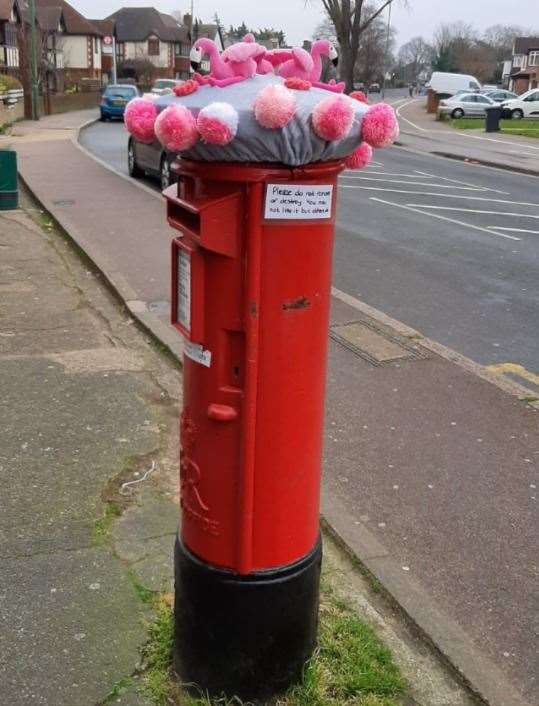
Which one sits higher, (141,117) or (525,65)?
(525,65)

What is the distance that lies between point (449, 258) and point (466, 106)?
3918cm

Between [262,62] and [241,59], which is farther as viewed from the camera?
[262,62]

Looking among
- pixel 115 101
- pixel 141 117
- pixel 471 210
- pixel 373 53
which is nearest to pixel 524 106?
pixel 115 101

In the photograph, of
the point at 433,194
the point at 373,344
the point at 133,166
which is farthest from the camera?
the point at 433,194

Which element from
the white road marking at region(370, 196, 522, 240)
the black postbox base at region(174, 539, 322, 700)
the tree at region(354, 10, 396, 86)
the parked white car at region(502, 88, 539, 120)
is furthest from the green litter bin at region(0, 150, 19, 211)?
the tree at region(354, 10, 396, 86)

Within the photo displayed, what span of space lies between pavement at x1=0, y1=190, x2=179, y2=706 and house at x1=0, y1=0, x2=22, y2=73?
54.5 metres

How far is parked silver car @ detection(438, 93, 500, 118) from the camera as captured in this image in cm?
4584

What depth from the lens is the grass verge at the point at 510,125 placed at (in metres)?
36.8

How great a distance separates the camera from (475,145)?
3075 centimetres

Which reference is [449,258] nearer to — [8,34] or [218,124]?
[218,124]

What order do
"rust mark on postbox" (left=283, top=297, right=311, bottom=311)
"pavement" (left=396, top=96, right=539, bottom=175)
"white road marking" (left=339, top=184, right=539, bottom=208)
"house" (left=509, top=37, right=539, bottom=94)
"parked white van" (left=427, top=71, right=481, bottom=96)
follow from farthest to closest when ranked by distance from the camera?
"house" (left=509, top=37, right=539, bottom=94), "parked white van" (left=427, top=71, right=481, bottom=96), "pavement" (left=396, top=96, right=539, bottom=175), "white road marking" (left=339, top=184, right=539, bottom=208), "rust mark on postbox" (left=283, top=297, right=311, bottom=311)

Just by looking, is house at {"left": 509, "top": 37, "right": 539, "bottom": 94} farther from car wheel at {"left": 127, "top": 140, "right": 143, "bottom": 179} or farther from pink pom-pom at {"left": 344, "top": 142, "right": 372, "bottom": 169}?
pink pom-pom at {"left": 344, "top": 142, "right": 372, "bottom": 169}

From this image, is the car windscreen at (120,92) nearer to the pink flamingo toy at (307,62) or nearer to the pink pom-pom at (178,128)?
the pink flamingo toy at (307,62)

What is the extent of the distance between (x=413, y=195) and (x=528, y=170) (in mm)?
8178
